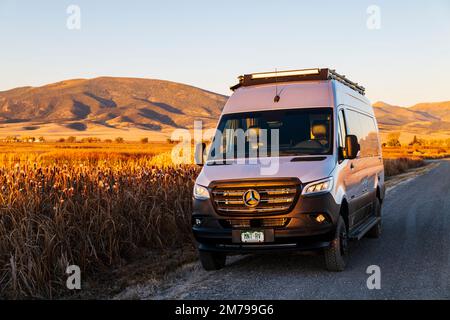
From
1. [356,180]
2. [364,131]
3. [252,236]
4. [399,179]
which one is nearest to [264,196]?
[252,236]

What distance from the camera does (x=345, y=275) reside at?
7.70 metres

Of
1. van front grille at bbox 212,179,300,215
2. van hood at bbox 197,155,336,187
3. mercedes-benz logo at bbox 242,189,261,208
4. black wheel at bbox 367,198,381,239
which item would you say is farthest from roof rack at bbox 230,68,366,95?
black wheel at bbox 367,198,381,239

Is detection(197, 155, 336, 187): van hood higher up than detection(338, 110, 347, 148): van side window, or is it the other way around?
detection(338, 110, 347, 148): van side window

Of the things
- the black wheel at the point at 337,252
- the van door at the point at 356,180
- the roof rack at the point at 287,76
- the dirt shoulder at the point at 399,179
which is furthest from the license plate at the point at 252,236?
→ the dirt shoulder at the point at 399,179

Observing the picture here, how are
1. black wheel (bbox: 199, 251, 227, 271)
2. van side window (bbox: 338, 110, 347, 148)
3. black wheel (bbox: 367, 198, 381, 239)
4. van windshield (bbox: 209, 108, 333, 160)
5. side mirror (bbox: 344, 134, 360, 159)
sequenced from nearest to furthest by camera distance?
black wheel (bbox: 199, 251, 227, 271) < side mirror (bbox: 344, 134, 360, 159) < van windshield (bbox: 209, 108, 333, 160) < van side window (bbox: 338, 110, 347, 148) < black wheel (bbox: 367, 198, 381, 239)

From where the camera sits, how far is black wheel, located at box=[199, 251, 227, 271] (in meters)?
8.09

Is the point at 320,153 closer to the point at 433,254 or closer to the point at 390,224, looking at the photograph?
the point at 433,254

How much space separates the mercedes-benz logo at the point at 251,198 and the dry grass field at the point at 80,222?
1983 mm

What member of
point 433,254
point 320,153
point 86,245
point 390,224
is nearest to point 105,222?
point 86,245

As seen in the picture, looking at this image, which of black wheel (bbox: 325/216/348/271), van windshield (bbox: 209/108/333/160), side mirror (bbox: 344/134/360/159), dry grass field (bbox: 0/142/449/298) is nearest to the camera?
dry grass field (bbox: 0/142/449/298)

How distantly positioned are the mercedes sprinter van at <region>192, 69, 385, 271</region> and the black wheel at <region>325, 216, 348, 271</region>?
0.01 metres

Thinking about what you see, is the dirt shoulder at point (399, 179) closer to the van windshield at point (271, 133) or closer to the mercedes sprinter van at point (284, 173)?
the mercedes sprinter van at point (284, 173)

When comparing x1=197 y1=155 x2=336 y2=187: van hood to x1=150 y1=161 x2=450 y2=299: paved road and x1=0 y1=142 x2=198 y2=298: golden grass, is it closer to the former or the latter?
x1=150 y1=161 x2=450 y2=299: paved road

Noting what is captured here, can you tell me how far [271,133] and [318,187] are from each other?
1.55m
